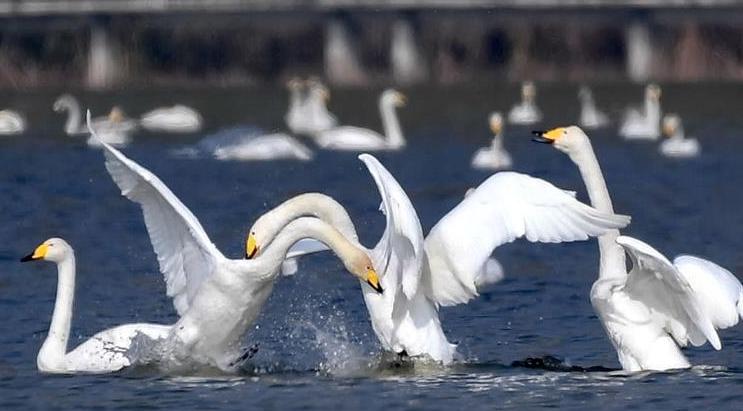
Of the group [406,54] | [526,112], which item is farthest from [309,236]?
[406,54]

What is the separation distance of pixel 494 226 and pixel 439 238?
0.31 m

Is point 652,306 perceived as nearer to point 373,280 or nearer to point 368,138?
point 373,280

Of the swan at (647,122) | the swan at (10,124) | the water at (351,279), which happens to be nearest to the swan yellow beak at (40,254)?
the water at (351,279)

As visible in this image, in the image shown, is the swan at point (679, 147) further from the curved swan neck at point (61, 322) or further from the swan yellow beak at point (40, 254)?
the curved swan neck at point (61, 322)

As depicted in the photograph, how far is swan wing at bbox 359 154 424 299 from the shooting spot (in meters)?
10.2

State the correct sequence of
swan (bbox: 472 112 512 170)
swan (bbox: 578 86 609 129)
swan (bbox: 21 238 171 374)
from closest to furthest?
swan (bbox: 21 238 171 374) < swan (bbox: 472 112 512 170) < swan (bbox: 578 86 609 129)

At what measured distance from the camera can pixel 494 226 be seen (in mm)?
10828

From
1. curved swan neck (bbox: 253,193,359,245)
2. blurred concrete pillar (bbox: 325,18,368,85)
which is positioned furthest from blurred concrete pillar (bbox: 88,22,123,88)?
curved swan neck (bbox: 253,193,359,245)

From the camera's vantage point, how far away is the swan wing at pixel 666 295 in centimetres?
1032

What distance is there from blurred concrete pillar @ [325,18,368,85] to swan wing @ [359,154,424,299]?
91.2 feet

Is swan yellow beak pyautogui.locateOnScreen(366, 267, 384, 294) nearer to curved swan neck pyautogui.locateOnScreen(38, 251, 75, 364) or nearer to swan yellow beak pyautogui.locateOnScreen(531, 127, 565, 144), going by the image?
swan yellow beak pyautogui.locateOnScreen(531, 127, 565, 144)

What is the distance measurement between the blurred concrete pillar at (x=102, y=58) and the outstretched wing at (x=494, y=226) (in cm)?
2858

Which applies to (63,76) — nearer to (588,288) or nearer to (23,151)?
(23,151)

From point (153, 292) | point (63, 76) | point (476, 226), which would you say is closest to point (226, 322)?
point (476, 226)
